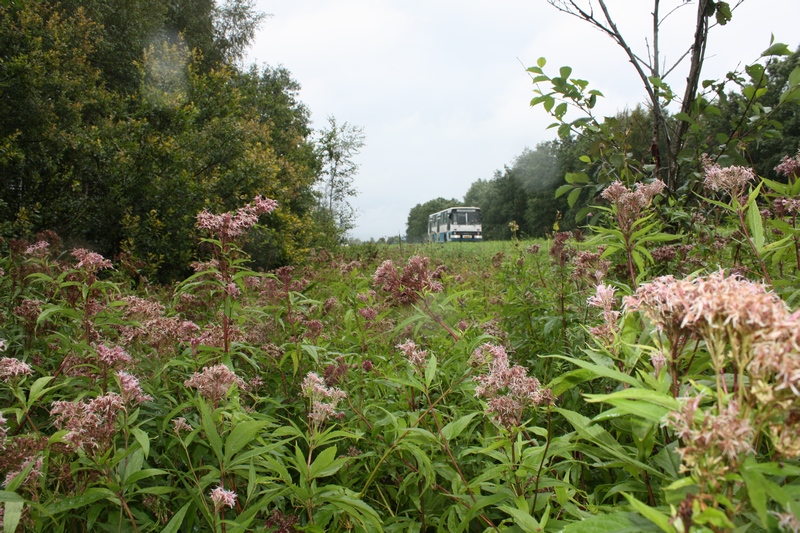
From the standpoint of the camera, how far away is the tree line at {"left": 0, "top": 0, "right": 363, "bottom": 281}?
6.91 meters

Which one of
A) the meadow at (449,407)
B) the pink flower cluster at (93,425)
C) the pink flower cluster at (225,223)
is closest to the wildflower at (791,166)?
the meadow at (449,407)

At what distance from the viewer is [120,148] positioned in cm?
786

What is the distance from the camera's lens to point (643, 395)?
0.66 metres

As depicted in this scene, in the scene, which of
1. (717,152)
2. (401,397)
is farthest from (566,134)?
(401,397)

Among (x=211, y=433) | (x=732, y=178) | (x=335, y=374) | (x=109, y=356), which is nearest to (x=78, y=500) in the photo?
(x=211, y=433)

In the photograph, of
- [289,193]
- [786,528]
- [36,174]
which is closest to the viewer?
[786,528]

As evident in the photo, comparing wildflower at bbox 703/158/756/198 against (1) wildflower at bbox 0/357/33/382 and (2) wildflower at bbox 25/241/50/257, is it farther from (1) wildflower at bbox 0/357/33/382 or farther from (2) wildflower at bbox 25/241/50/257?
(2) wildflower at bbox 25/241/50/257

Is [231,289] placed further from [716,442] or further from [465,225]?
[465,225]

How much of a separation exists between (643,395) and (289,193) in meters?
11.7

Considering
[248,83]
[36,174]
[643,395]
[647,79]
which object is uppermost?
[248,83]

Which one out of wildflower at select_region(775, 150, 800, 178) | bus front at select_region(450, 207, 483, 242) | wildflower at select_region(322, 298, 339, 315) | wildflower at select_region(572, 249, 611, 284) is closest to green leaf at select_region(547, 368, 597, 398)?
wildflower at select_region(572, 249, 611, 284)

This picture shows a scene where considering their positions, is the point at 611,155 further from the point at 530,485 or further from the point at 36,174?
the point at 36,174

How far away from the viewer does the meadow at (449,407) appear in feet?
2.05

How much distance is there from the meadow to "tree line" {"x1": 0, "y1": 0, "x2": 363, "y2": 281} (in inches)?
102
